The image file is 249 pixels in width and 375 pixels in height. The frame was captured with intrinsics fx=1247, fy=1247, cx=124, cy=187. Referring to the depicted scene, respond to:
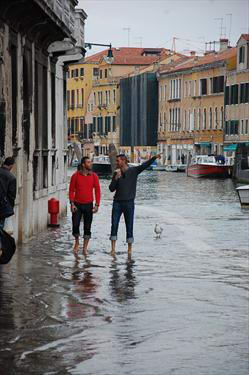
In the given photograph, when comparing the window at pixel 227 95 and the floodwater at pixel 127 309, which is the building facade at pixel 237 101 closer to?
the window at pixel 227 95

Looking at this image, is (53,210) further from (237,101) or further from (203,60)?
(203,60)

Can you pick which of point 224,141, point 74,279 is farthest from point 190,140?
point 74,279

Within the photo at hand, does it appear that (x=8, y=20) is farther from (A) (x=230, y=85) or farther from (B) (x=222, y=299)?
(A) (x=230, y=85)

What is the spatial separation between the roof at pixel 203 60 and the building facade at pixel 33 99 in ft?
263

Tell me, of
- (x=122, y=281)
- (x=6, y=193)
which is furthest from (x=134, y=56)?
(x=6, y=193)

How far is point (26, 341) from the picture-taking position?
11.1 m

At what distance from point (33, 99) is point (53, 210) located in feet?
10.9

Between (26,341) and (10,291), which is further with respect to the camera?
(10,291)

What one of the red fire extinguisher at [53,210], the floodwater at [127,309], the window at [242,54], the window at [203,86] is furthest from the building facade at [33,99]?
the window at [203,86]

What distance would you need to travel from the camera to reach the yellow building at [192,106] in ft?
364

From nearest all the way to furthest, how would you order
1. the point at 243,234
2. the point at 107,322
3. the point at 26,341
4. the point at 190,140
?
the point at 26,341, the point at 107,322, the point at 243,234, the point at 190,140

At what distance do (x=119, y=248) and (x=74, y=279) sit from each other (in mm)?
5359

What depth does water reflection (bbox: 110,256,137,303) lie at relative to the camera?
14.4m

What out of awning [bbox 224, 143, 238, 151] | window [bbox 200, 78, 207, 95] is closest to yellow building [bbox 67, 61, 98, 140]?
window [bbox 200, 78, 207, 95]
